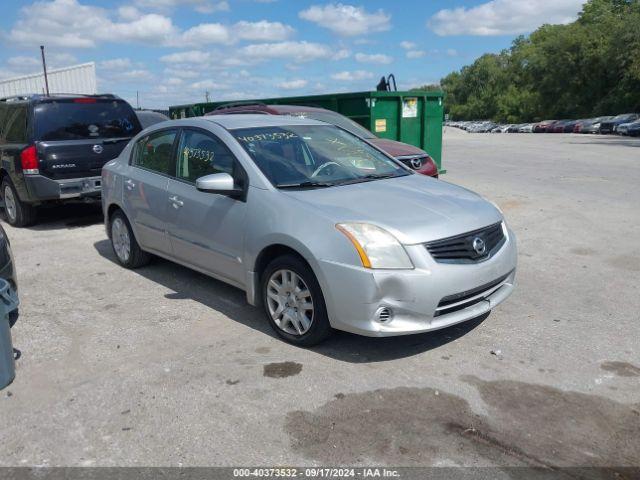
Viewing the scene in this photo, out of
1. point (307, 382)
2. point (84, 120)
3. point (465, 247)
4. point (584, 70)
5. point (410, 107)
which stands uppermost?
point (584, 70)

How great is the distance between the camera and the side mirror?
4.60 meters

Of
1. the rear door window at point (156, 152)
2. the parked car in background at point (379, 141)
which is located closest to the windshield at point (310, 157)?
the rear door window at point (156, 152)

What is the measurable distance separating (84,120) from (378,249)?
6437 mm

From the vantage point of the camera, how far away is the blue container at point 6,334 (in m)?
3.66

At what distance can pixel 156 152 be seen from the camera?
19.4ft

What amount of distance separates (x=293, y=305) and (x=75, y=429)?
164 centimetres

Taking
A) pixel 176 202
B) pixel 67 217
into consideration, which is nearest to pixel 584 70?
pixel 67 217

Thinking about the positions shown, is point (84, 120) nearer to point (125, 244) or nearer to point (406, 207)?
point (125, 244)

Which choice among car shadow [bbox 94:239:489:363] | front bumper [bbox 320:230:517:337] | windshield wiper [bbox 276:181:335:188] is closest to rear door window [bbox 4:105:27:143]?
car shadow [bbox 94:239:489:363]

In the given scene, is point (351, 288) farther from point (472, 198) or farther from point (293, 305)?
point (472, 198)

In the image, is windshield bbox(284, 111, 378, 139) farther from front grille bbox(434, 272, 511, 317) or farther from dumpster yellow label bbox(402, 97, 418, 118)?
front grille bbox(434, 272, 511, 317)

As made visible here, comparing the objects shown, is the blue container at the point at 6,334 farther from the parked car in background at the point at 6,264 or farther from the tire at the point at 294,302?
the tire at the point at 294,302

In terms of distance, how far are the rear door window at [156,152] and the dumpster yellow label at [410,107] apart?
742 centimetres

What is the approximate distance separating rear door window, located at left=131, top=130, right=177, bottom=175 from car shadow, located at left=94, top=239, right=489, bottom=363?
114 cm
